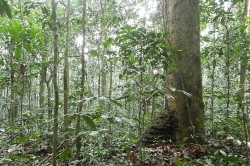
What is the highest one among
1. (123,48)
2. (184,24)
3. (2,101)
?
(184,24)

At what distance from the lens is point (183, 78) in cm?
400

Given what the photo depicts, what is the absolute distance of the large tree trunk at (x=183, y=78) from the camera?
392 centimetres

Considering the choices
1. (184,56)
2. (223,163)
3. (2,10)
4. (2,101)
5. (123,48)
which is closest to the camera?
(2,10)

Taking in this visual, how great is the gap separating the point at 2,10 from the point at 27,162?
9.26 ft

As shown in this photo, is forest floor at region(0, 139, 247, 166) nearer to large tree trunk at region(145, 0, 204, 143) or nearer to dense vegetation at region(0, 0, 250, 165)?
dense vegetation at region(0, 0, 250, 165)

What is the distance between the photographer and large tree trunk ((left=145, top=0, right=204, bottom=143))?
3.92 meters

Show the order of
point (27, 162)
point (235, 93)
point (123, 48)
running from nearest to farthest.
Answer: point (235, 93) < point (123, 48) < point (27, 162)

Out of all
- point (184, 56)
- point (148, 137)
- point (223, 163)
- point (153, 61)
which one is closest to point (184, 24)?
point (184, 56)

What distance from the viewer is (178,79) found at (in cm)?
407

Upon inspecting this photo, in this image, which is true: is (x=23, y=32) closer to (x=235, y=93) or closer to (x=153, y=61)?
(x=153, y=61)

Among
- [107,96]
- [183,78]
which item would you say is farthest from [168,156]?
[107,96]

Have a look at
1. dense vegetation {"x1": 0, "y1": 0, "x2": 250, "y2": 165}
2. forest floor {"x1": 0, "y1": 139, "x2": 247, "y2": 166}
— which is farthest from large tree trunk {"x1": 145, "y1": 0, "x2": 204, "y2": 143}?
forest floor {"x1": 0, "y1": 139, "x2": 247, "y2": 166}

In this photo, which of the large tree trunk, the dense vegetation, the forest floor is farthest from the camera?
the large tree trunk

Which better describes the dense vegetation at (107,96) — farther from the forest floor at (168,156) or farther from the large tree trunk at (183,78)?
the large tree trunk at (183,78)
